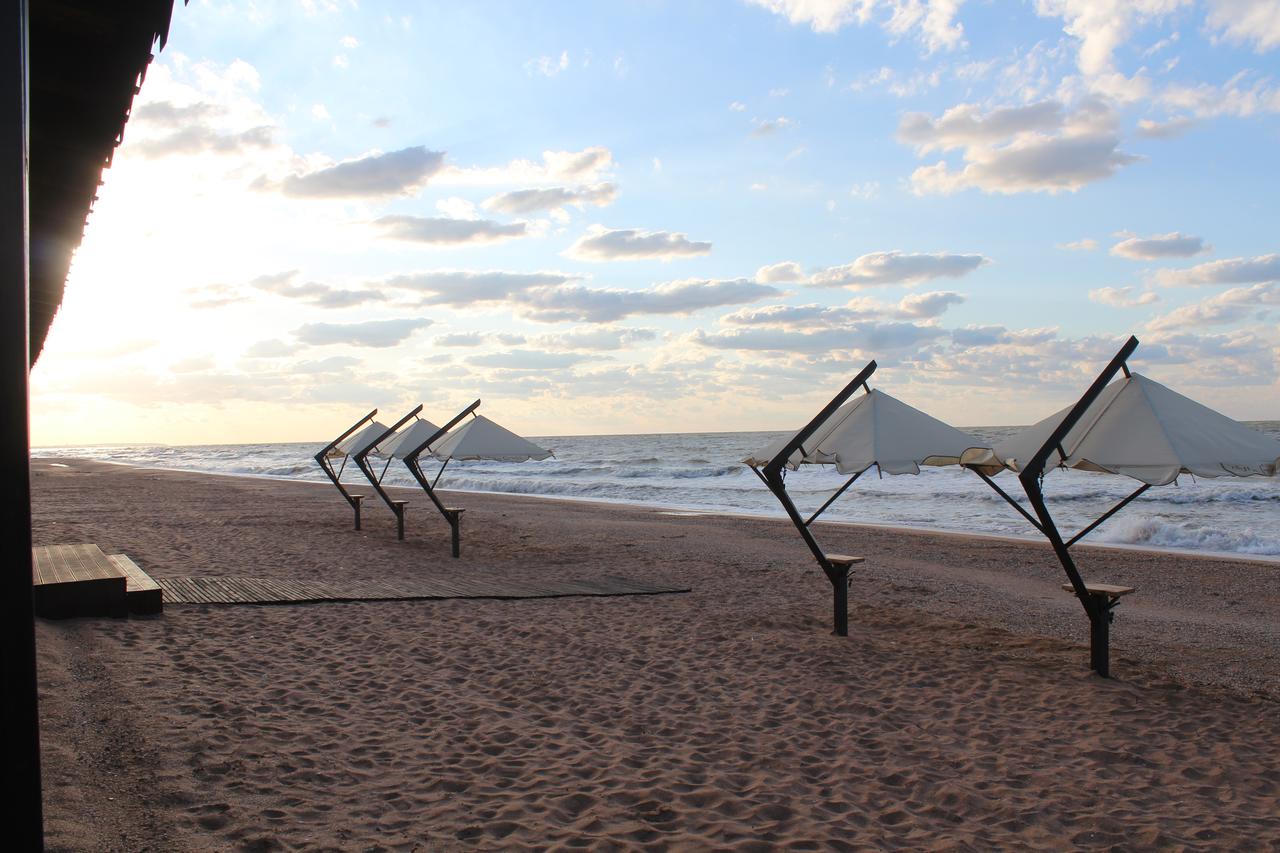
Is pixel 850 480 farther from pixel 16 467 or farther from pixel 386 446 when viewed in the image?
pixel 386 446

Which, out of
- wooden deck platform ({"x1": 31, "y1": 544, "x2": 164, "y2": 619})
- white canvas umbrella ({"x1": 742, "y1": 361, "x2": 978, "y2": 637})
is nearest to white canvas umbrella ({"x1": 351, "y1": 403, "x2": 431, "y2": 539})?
wooden deck platform ({"x1": 31, "y1": 544, "x2": 164, "y2": 619})

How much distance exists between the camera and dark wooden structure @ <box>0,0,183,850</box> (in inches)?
55.9

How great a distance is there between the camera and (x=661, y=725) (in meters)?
5.36

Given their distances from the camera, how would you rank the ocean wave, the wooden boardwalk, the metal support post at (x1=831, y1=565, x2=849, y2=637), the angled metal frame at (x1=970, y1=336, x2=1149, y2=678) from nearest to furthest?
1. the angled metal frame at (x1=970, y1=336, x2=1149, y2=678)
2. the metal support post at (x1=831, y1=565, x2=849, y2=637)
3. the wooden boardwalk
4. the ocean wave

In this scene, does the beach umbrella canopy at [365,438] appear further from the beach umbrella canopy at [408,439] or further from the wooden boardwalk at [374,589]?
the wooden boardwalk at [374,589]

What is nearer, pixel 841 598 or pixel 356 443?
pixel 841 598

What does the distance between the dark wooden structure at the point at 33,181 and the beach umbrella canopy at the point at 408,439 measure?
10.0 m

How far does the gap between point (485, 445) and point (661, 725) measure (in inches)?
326

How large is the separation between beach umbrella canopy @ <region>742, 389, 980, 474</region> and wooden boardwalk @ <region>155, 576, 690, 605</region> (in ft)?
9.91

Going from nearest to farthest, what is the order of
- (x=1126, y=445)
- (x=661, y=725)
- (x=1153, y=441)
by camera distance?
1. (x=661, y=725)
2. (x=1153, y=441)
3. (x=1126, y=445)

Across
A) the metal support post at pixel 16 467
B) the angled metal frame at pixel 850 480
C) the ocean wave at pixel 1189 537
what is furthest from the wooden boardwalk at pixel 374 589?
the ocean wave at pixel 1189 537

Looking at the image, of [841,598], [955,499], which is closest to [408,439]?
[841,598]

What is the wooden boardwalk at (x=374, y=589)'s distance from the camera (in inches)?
337

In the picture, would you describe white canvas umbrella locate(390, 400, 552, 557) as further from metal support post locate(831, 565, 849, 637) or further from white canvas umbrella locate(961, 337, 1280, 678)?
white canvas umbrella locate(961, 337, 1280, 678)
